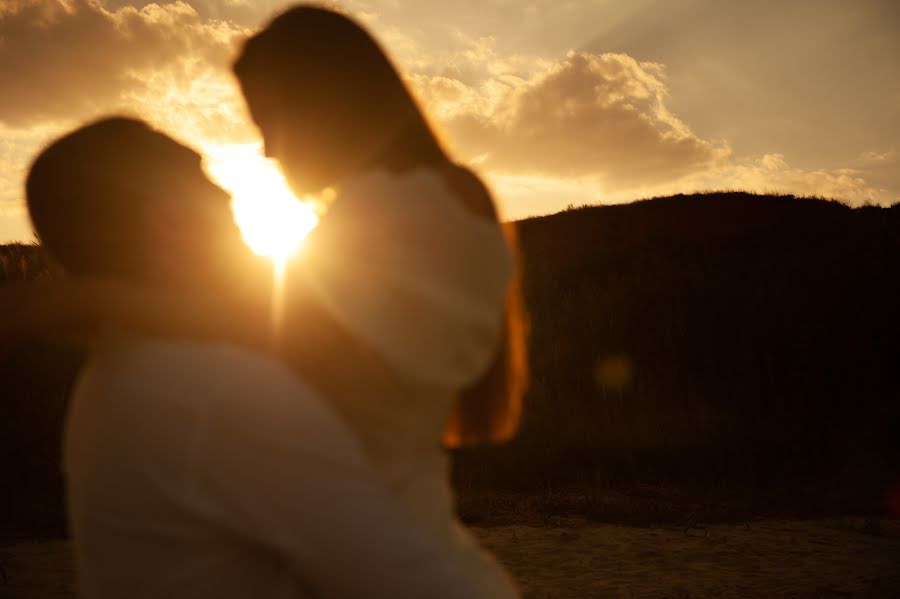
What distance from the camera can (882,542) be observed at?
6445mm

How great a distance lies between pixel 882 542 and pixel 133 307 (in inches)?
274

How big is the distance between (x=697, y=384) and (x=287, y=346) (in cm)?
1008

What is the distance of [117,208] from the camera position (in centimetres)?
129

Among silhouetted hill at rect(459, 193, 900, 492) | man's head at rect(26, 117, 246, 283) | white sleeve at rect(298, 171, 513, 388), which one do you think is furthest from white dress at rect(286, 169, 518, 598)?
silhouetted hill at rect(459, 193, 900, 492)

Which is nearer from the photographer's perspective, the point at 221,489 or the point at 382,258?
the point at 221,489

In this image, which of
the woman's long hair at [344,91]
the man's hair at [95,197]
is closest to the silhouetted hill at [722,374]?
the woman's long hair at [344,91]

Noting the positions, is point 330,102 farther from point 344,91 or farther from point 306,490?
point 306,490

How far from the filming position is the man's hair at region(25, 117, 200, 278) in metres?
1.29

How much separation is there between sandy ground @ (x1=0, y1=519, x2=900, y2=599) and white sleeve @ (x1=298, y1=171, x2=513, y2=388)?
464 centimetres

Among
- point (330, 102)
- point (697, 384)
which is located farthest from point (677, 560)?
point (330, 102)

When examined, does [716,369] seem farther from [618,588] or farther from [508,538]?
[618,588]

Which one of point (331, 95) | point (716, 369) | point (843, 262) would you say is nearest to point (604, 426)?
point (716, 369)

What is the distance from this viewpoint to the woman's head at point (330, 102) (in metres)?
1.40

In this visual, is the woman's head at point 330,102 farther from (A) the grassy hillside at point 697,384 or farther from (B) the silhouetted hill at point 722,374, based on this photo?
(B) the silhouetted hill at point 722,374
